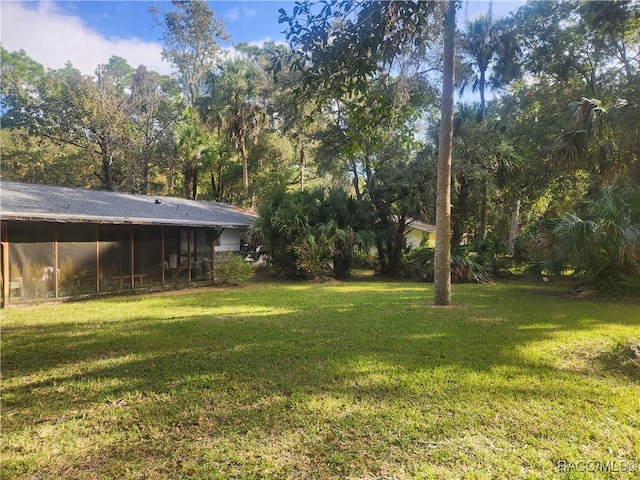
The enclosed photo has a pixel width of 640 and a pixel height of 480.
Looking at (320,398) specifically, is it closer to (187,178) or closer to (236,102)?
(236,102)

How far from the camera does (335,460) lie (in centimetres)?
262

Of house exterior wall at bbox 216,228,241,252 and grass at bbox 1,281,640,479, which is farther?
house exterior wall at bbox 216,228,241,252

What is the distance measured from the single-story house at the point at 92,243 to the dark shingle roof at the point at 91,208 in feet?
0.08

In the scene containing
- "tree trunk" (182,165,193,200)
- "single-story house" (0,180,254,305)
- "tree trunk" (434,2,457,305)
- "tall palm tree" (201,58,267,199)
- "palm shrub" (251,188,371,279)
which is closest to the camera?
"tree trunk" (434,2,457,305)

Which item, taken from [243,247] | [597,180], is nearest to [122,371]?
[243,247]

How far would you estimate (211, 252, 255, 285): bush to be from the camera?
1265 centimetres

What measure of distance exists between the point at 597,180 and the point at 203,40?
93.1 feet

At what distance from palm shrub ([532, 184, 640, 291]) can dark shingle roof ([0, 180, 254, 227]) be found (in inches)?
409

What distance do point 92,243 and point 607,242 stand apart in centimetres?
1326

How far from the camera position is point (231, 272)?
12.7 metres

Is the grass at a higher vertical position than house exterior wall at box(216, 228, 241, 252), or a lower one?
lower

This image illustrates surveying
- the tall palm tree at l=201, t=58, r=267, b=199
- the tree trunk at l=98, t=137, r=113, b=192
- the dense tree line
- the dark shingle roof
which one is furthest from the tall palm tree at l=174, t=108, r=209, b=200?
the dark shingle roof

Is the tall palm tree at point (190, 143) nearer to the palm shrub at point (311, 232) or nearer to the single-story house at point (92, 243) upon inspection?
the single-story house at point (92, 243)

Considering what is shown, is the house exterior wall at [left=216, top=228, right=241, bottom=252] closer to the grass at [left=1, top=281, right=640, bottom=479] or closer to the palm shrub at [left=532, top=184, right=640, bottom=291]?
the grass at [left=1, top=281, right=640, bottom=479]
